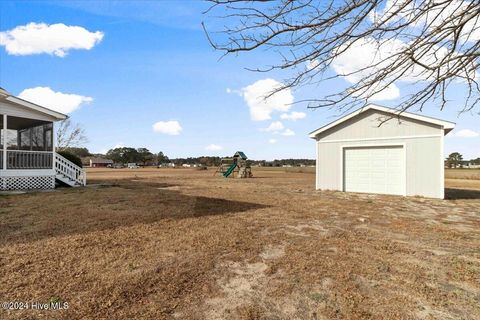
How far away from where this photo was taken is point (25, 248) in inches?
183

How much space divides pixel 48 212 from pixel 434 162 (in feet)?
43.1

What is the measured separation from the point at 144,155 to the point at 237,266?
10263 centimetres

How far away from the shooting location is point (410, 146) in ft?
43.2

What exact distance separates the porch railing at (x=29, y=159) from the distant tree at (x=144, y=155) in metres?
85.4

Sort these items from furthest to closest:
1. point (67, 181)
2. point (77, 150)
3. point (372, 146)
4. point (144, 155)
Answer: point (144, 155), point (77, 150), point (67, 181), point (372, 146)

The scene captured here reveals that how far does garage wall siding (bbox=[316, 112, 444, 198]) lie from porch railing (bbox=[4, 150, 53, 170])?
42.6 ft

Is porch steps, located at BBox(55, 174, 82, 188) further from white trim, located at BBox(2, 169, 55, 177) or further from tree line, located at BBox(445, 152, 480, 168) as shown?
tree line, located at BBox(445, 152, 480, 168)

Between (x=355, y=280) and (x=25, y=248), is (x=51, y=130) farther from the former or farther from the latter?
(x=355, y=280)

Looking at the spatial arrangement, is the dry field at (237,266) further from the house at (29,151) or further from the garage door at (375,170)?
the house at (29,151)

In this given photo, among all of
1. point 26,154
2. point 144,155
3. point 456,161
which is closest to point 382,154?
point 26,154

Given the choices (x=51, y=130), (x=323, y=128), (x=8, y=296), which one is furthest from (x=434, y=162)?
(x=51, y=130)

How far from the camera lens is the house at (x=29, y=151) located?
1273cm

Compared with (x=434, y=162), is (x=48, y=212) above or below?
below

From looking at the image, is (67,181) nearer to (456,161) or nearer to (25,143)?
(25,143)
